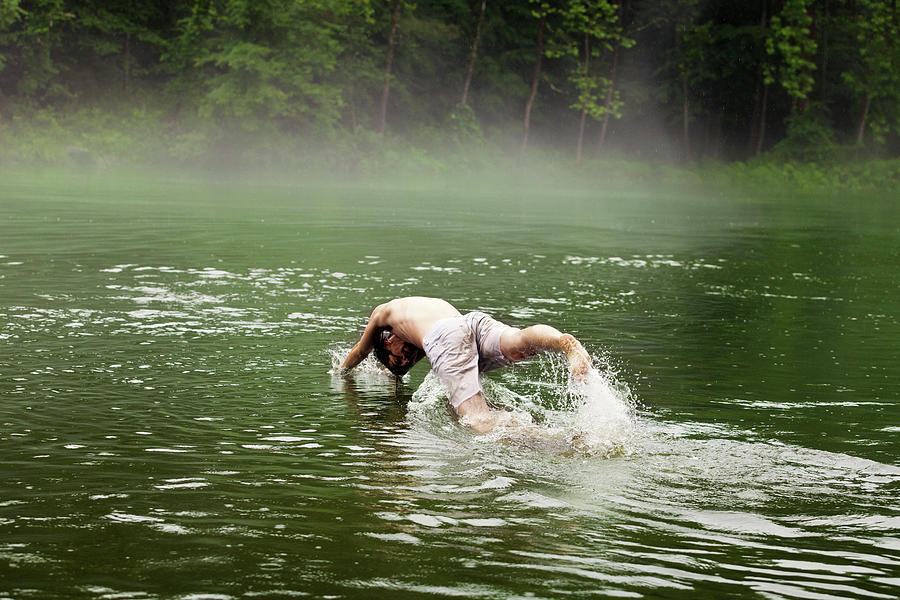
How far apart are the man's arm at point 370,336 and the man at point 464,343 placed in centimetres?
1

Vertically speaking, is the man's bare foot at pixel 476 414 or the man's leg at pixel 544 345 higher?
the man's leg at pixel 544 345

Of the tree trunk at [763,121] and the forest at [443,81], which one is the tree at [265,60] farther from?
the tree trunk at [763,121]

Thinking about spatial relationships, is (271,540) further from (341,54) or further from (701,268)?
(341,54)

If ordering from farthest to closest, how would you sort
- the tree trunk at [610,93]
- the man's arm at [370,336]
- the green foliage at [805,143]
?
the tree trunk at [610,93]
the green foliage at [805,143]
the man's arm at [370,336]

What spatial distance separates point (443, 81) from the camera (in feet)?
194

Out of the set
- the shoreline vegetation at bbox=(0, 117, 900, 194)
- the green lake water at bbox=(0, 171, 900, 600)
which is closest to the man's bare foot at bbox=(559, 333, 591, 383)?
the green lake water at bbox=(0, 171, 900, 600)

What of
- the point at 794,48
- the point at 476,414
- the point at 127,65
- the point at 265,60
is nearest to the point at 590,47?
the point at 794,48

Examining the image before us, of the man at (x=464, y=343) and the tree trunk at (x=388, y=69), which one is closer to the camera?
the man at (x=464, y=343)

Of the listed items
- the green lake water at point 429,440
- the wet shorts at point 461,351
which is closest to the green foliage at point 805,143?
the green lake water at point 429,440

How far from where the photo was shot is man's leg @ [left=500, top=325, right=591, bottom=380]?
6.35 m

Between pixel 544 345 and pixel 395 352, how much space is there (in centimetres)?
188

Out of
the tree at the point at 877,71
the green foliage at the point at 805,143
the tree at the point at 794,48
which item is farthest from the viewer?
the tree at the point at 877,71

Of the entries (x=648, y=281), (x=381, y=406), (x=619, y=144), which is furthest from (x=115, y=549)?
(x=619, y=144)

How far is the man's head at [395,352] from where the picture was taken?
8.30 m
